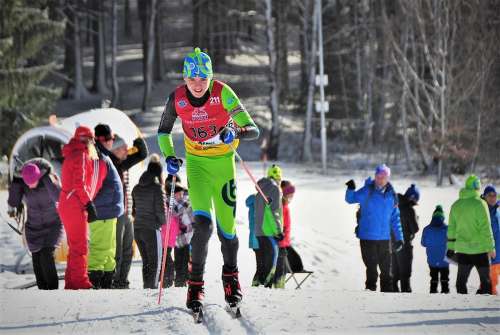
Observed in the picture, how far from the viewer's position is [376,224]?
9.78 metres

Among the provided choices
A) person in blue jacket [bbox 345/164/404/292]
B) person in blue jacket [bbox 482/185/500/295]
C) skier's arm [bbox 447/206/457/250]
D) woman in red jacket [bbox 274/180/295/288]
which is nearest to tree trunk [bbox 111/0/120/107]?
woman in red jacket [bbox 274/180/295/288]

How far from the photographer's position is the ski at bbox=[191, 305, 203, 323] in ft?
20.7

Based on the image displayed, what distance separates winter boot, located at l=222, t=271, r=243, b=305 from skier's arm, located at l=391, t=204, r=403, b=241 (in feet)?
12.8

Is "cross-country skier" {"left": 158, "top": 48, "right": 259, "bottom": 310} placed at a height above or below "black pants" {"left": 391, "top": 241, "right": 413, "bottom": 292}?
above

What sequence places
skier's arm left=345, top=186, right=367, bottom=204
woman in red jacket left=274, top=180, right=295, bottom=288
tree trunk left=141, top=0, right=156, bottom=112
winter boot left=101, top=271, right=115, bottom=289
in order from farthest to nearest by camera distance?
tree trunk left=141, top=0, right=156, bottom=112 < woman in red jacket left=274, top=180, right=295, bottom=288 < skier's arm left=345, top=186, right=367, bottom=204 < winter boot left=101, top=271, right=115, bottom=289

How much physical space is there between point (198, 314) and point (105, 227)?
2.67 meters

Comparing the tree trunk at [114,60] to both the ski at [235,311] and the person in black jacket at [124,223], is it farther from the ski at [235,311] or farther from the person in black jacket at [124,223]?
the ski at [235,311]

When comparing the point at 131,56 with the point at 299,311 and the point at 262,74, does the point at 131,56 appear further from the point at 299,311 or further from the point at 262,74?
the point at 299,311

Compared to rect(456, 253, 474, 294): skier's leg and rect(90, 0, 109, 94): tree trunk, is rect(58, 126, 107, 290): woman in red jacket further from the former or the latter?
rect(90, 0, 109, 94): tree trunk

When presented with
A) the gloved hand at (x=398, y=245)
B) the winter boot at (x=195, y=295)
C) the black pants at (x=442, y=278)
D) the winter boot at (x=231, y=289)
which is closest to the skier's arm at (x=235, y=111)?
the winter boot at (x=231, y=289)

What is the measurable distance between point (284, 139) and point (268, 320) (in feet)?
96.7

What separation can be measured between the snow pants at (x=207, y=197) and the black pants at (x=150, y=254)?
3043mm

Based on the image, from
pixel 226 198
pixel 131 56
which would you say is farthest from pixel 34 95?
pixel 131 56

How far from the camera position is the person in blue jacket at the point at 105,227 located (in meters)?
8.67
